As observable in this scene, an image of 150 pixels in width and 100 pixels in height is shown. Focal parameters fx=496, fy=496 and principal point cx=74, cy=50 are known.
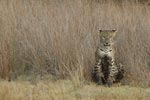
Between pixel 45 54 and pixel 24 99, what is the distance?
5.39 feet

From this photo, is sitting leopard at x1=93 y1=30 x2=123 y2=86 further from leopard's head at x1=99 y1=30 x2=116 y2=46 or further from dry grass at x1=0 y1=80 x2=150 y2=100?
dry grass at x1=0 y1=80 x2=150 y2=100

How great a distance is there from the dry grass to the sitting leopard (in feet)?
0.46

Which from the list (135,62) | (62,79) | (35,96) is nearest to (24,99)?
(35,96)

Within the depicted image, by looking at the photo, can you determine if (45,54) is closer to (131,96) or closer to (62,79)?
(62,79)

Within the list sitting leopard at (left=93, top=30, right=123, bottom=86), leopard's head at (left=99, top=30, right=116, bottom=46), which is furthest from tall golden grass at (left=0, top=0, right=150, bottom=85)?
leopard's head at (left=99, top=30, right=116, bottom=46)

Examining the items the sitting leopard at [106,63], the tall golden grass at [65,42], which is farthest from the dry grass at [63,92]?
the tall golden grass at [65,42]

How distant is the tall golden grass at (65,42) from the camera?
709 centimetres

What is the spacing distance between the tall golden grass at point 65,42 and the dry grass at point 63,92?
0.30 m

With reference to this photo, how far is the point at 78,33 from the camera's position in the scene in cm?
754

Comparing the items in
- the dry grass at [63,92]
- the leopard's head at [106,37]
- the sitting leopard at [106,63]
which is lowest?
the dry grass at [63,92]

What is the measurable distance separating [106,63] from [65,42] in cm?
105

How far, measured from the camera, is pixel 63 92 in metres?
6.23

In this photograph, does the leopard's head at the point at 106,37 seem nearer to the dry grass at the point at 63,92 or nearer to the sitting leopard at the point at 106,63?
the sitting leopard at the point at 106,63

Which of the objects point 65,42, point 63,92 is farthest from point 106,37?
point 65,42
